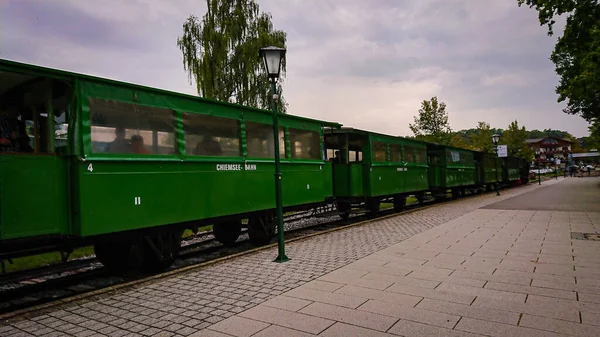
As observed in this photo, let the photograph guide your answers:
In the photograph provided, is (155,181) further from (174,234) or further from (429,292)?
(429,292)

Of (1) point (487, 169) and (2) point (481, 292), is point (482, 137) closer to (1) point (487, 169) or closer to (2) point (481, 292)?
(1) point (487, 169)

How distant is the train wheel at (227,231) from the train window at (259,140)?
5.40 feet

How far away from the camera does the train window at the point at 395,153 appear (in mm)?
15558

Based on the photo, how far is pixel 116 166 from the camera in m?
5.88

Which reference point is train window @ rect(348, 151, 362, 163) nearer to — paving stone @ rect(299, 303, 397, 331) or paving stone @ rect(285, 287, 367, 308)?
paving stone @ rect(285, 287, 367, 308)

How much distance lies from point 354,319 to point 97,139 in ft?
14.0

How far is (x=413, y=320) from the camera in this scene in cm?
410

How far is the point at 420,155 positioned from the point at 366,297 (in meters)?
14.4

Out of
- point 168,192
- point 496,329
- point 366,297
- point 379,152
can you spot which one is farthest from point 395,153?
point 496,329

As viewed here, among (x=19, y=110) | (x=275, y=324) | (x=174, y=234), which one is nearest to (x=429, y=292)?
(x=275, y=324)

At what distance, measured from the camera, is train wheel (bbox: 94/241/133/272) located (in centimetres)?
671

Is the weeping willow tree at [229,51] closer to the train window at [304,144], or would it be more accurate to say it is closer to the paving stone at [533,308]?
the train window at [304,144]

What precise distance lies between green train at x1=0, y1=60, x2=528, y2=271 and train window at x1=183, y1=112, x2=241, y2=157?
21mm

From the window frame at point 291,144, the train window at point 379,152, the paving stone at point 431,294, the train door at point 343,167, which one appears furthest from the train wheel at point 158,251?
the train window at point 379,152
